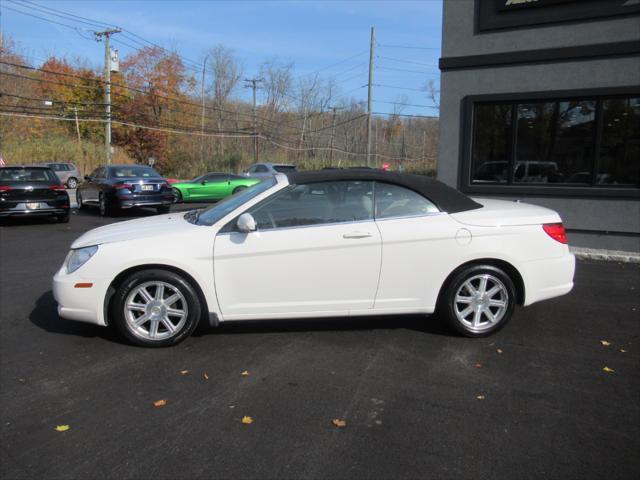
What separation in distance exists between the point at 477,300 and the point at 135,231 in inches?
124

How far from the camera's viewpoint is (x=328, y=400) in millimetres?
3459

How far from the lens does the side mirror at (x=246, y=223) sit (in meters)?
4.25

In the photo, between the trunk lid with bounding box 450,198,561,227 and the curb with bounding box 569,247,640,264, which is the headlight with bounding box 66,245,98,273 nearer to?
the trunk lid with bounding box 450,198,561,227

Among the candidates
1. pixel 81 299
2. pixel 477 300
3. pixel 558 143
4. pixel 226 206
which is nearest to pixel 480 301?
pixel 477 300

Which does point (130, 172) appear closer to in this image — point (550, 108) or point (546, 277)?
point (550, 108)

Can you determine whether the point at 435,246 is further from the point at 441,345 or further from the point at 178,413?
the point at 178,413

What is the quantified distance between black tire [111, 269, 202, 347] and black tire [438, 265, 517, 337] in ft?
7.21

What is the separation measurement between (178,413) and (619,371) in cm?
329

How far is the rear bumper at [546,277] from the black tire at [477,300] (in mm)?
166

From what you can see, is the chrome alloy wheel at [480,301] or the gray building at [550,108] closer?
the chrome alloy wheel at [480,301]

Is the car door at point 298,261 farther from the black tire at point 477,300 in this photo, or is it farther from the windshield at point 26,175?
the windshield at point 26,175

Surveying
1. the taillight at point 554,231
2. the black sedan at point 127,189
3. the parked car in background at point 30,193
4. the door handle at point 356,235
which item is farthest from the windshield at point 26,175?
the taillight at point 554,231

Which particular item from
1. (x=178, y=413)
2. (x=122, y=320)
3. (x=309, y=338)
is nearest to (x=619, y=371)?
(x=309, y=338)

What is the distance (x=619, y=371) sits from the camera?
3934 millimetres
